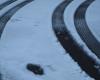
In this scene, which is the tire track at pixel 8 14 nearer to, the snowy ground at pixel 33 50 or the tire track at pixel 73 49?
the snowy ground at pixel 33 50

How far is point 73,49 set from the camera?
376 inches

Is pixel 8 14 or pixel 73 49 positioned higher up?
pixel 8 14

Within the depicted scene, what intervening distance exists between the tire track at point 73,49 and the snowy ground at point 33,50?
0.19m

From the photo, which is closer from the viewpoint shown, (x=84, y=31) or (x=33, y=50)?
(x=33, y=50)

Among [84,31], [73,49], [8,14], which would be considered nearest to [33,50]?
[73,49]

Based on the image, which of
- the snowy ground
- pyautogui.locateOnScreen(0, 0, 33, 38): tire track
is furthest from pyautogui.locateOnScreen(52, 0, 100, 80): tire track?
pyautogui.locateOnScreen(0, 0, 33, 38): tire track

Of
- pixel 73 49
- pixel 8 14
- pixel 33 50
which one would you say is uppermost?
pixel 8 14

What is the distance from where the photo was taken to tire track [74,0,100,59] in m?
9.69

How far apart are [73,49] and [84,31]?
183 centimetres

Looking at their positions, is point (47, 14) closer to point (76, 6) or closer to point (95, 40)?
point (76, 6)

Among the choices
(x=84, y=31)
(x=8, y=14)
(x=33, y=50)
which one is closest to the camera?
(x=33, y=50)

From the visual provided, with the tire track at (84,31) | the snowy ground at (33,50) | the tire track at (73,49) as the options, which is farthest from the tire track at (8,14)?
the tire track at (84,31)

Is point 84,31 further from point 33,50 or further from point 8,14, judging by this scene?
point 8,14

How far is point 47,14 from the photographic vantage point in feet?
43.5
